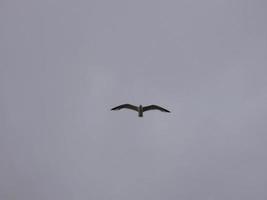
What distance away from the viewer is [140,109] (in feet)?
380

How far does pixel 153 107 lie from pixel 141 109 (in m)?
4.27

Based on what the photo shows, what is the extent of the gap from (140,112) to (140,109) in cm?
88

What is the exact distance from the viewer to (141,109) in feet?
380

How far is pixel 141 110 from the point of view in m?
116

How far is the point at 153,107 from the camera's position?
388 ft

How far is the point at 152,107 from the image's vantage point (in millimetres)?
A: 118250

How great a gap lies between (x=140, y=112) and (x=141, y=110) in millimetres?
700

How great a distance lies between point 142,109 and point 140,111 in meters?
1.10

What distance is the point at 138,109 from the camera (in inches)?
4646

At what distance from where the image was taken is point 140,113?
379 ft

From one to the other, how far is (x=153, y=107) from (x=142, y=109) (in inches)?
144

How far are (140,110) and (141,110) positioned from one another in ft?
0.95

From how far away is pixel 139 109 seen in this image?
381 feet

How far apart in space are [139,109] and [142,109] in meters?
0.91
